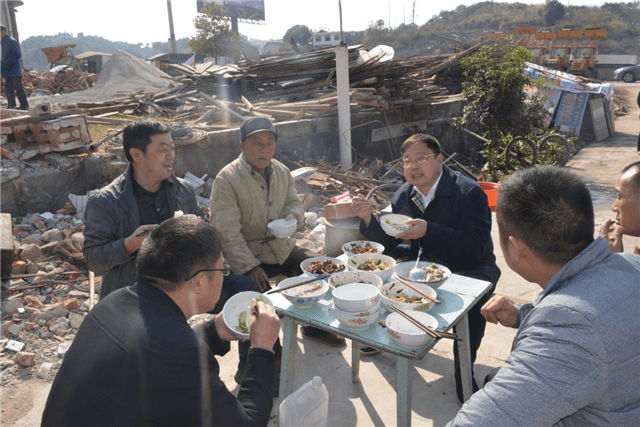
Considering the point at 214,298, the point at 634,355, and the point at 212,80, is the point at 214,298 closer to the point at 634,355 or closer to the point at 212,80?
the point at 634,355

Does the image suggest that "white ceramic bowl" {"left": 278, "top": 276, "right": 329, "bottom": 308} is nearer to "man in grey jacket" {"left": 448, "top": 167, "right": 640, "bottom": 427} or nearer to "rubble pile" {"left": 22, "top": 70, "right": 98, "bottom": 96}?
"man in grey jacket" {"left": 448, "top": 167, "right": 640, "bottom": 427}

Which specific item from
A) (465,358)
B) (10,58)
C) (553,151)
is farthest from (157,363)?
(10,58)

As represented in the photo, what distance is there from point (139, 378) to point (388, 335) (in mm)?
1203

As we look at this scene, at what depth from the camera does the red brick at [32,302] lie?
13.4 feet

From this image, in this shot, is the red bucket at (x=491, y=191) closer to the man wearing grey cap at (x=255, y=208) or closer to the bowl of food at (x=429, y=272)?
the man wearing grey cap at (x=255, y=208)

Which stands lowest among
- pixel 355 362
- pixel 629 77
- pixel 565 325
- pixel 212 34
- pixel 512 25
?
pixel 355 362

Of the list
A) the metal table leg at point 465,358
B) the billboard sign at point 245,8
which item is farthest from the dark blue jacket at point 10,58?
the billboard sign at point 245,8

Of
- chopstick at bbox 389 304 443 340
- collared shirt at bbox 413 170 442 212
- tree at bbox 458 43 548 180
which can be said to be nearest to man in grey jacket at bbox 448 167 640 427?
chopstick at bbox 389 304 443 340

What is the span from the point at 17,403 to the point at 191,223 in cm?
239

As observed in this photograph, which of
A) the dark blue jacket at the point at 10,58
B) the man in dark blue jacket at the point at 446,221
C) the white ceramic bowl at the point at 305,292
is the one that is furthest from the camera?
the dark blue jacket at the point at 10,58

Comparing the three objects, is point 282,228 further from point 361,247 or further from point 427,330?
point 427,330

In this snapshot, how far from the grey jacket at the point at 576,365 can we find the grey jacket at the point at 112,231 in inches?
95.0

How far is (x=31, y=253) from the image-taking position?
15.7 ft

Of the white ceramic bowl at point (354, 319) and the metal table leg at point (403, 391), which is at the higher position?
the white ceramic bowl at point (354, 319)
